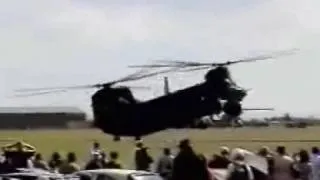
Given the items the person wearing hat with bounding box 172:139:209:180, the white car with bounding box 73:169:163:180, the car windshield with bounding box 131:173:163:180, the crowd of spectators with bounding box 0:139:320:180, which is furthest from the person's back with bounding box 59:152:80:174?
the person wearing hat with bounding box 172:139:209:180

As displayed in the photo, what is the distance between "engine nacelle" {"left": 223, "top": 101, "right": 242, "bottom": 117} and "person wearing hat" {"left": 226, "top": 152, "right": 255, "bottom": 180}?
16.1m

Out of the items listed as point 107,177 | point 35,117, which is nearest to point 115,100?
point 107,177

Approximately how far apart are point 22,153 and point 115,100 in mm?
15559

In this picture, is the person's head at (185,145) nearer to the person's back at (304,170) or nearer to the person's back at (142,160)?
the person's back at (304,170)

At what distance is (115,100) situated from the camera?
3822cm

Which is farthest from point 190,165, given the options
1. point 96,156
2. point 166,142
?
point 166,142

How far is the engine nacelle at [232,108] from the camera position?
3422 centimetres

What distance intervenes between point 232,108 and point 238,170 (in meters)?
16.6

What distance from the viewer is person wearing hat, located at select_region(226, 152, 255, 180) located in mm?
17781

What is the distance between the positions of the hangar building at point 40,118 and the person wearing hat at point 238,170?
114 meters

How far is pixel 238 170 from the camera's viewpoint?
17.8m

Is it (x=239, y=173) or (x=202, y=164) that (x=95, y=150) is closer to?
(x=202, y=164)

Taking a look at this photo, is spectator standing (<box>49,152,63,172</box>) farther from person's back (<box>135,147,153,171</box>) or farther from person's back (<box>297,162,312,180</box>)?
person's back (<box>297,162,312,180</box>)

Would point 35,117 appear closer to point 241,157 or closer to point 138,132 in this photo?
point 138,132
